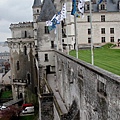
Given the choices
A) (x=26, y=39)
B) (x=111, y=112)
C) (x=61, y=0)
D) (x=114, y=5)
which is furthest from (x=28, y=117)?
(x=111, y=112)

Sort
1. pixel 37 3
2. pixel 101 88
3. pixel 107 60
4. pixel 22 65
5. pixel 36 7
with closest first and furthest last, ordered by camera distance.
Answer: pixel 101 88
pixel 107 60
pixel 22 65
pixel 36 7
pixel 37 3

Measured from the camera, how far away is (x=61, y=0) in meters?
43.2

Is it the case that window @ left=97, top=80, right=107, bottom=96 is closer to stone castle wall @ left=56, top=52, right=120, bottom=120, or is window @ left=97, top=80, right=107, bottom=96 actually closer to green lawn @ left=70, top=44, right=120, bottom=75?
stone castle wall @ left=56, top=52, right=120, bottom=120

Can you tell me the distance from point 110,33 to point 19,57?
1611 cm

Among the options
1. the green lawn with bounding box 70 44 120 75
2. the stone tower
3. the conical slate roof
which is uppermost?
the conical slate roof

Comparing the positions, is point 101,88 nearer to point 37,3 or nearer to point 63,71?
point 63,71

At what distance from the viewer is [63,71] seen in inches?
827

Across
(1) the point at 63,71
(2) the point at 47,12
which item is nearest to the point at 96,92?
(1) the point at 63,71

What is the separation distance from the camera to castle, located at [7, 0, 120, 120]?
9.96 metres

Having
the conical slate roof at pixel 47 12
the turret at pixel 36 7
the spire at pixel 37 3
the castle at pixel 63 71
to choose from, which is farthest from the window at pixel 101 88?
the spire at pixel 37 3

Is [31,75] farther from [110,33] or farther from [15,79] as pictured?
[110,33]

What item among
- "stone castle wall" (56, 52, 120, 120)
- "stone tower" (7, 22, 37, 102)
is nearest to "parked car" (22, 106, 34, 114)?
"stone tower" (7, 22, 37, 102)

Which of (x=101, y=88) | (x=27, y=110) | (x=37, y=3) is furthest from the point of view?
(x=37, y=3)

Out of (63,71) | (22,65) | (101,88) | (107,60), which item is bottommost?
(22,65)
